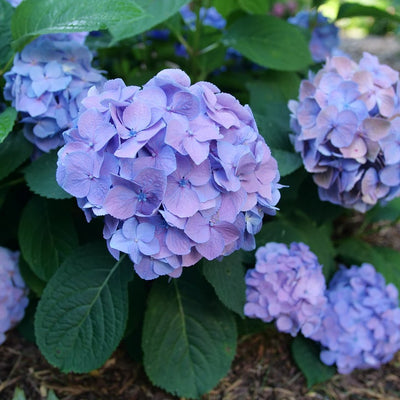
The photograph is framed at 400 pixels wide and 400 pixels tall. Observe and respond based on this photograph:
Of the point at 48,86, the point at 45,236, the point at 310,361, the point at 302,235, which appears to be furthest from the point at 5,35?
the point at 310,361

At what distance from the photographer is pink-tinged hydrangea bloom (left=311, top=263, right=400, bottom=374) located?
173 centimetres

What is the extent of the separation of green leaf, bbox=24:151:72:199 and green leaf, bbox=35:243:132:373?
22 centimetres

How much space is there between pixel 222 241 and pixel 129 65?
1.79 meters

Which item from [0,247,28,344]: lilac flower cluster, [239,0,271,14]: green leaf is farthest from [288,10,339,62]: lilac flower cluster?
[0,247,28,344]: lilac flower cluster

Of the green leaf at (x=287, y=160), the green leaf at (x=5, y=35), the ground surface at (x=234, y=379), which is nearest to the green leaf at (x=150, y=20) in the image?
the green leaf at (x=5, y=35)

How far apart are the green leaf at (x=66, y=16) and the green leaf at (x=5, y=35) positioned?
0.12 metres

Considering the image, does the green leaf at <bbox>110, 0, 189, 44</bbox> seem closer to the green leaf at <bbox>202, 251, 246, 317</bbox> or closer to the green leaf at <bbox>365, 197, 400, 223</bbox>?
the green leaf at <bbox>202, 251, 246, 317</bbox>

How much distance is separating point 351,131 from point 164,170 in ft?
2.33

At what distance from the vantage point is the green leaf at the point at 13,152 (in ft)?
5.01

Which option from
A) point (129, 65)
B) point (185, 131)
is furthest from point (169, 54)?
point (185, 131)

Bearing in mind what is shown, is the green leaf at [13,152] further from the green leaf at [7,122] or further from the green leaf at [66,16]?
the green leaf at [66,16]

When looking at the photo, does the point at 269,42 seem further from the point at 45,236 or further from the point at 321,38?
the point at 45,236

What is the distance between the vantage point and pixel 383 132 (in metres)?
1.51

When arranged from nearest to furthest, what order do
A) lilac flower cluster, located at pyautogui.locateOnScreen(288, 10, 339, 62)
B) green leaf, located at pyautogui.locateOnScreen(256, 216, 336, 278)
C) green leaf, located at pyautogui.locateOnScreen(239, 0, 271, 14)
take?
green leaf, located at pyautogui.locateOnScreen(256, 216, 336, 278)
green leaf, located at pyautogui.locateOnScreen(239, 0, 271, 14)
lilac flower cluster, located at pyautogui.locateOnScreen(288, 10, 339, 62)
